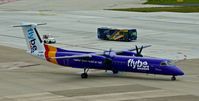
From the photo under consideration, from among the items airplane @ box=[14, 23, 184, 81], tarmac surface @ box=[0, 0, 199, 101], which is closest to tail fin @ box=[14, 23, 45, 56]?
airplane @ box=[14, 23, 184, 81]

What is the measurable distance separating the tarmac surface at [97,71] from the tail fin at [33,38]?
7.89 feet

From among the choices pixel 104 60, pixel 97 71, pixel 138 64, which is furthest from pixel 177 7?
pixel 138 64

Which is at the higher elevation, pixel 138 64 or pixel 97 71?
pixel 138 64

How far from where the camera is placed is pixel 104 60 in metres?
51.4

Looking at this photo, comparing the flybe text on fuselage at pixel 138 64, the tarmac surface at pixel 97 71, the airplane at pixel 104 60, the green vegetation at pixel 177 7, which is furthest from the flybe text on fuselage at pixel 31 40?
the green vegetation at pixel 177 7

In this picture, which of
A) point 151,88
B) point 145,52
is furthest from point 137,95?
point 145,52

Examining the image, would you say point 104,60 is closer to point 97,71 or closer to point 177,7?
point 97,71

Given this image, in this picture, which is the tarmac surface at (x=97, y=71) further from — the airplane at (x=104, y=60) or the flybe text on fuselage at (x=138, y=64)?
the flybe text on fuselage at (x=138, y=64)

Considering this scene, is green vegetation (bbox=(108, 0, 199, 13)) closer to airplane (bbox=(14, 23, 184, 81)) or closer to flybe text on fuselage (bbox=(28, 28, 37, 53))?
flybe text on fuselage (bbox=(28, 28, 37, 53))

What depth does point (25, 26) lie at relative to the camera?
55.3 metres

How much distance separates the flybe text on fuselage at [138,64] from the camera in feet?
163

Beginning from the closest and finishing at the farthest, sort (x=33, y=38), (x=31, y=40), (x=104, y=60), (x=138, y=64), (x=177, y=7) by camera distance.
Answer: (x=138, y=64) < (x=104, y=60) < (x=33, y=38) < (x=31, y=40) < (x=177, y=7)

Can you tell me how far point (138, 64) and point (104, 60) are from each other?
3477mm

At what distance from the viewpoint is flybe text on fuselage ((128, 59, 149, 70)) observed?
163 feet
